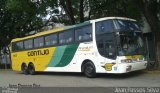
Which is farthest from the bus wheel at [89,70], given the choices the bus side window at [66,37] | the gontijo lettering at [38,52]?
the gontijo lettering at [38,52]

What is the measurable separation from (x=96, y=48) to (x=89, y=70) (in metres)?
1.33

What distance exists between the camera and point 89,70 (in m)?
17.7

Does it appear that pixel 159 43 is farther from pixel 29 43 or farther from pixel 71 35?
pixel 29 43

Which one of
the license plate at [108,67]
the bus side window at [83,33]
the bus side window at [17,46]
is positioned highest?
the bus side window at [83,33]

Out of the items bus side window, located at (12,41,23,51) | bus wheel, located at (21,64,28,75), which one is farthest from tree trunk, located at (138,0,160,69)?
bus side window, located at (12,41,23,51)

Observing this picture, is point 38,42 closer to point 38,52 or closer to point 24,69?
point 38,52

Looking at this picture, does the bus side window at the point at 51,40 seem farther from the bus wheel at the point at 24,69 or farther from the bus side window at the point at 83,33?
the bus wheel at the point at 24,69

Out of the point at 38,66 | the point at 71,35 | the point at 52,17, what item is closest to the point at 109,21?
the point at 71,35

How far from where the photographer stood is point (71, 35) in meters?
19.1

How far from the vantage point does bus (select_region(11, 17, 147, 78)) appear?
16.2 meters

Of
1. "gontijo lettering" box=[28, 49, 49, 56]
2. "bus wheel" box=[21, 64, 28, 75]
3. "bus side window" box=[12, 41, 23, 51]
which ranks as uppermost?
"bus side window" box=[12, 41, 23, 51]

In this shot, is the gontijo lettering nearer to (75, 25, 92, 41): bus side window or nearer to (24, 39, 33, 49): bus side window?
(24, 39, 33, 49): bus side window

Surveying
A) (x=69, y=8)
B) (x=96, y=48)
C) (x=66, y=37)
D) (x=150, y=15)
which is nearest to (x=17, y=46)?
(x=69, y=8)

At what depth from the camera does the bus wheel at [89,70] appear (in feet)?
57.4
